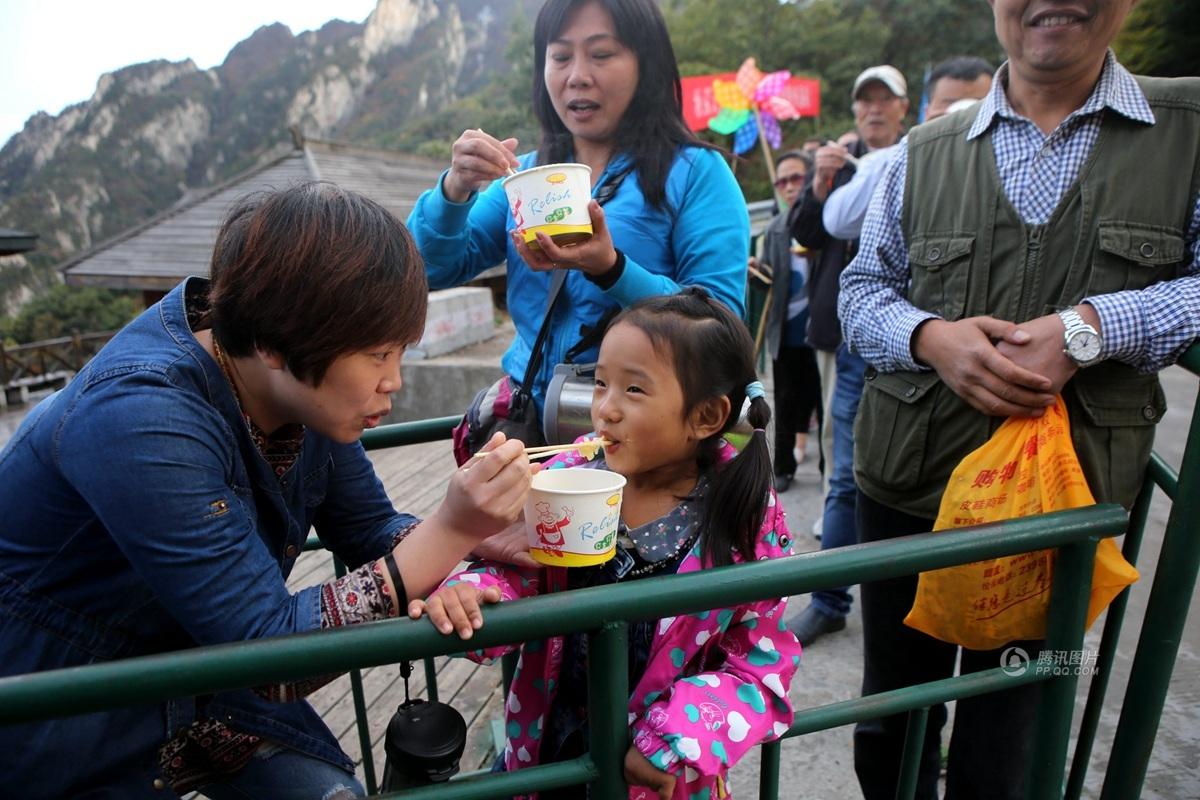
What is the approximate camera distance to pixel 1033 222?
170cm

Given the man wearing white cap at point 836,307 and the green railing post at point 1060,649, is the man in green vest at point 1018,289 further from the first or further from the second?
the man wearing white cap at point 836,307

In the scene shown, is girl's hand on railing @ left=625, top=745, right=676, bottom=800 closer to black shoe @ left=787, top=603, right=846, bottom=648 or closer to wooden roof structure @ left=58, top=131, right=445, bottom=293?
black shoe @ left=787, top=603, right=846, bottom=648

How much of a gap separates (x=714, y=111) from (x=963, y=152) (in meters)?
15.5

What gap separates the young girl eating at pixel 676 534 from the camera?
4.45 feet

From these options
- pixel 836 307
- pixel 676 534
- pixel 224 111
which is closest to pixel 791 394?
pixel 836 307

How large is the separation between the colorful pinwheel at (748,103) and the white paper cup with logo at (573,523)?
13.0m

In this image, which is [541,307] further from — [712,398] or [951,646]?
[951,646]

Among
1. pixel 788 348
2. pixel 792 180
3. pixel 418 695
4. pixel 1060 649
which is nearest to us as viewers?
pixel 1060 649

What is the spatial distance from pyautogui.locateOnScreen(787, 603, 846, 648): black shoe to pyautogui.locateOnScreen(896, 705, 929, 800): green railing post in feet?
5.84

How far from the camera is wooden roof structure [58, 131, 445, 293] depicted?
1806 cm

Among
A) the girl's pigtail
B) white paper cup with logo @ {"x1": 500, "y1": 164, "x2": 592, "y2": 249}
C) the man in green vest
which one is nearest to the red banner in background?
the man in green vest

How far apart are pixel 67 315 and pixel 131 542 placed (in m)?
34.9

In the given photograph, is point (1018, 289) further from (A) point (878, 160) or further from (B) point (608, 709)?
(A) point (878, 160)

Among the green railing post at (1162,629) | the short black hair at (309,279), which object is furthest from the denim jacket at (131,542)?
the green railing post at (1162,629)
